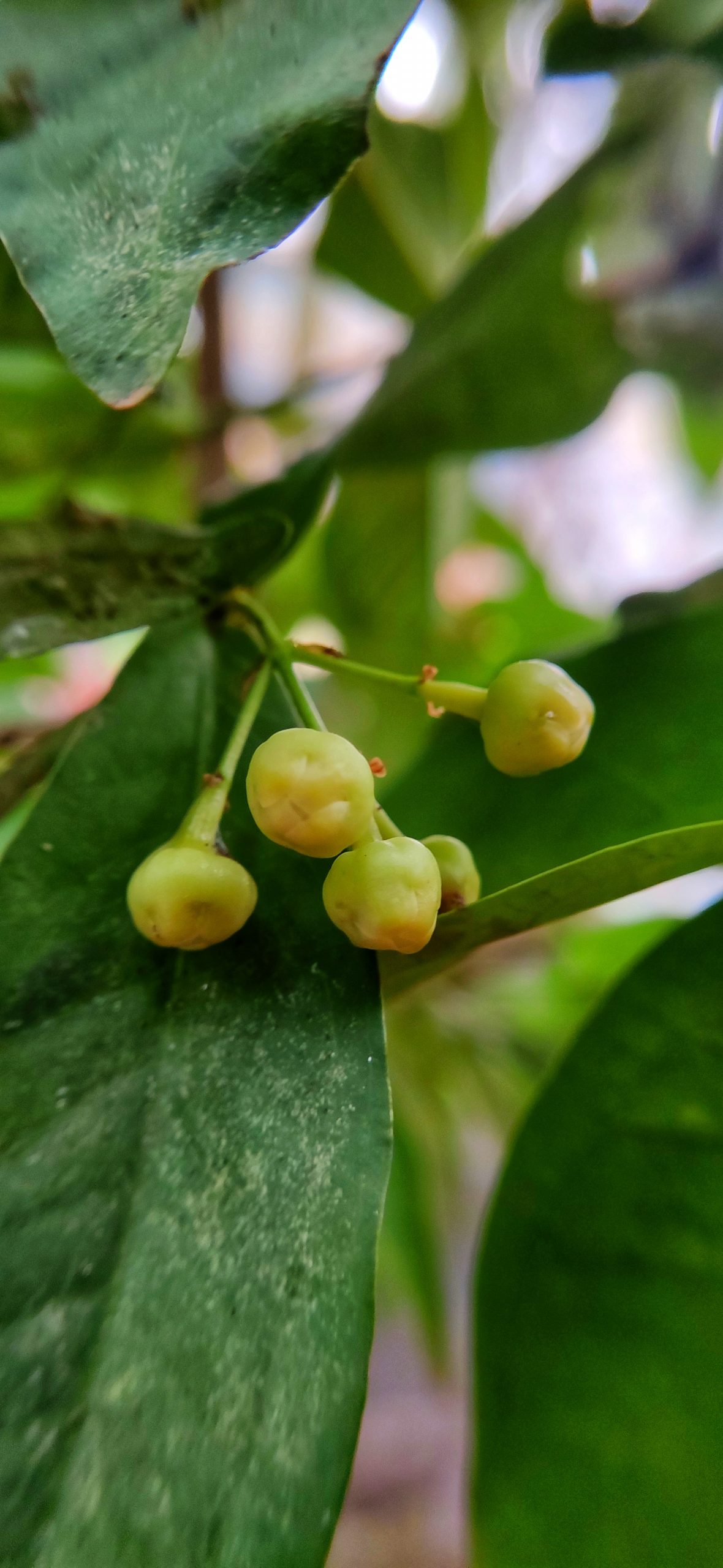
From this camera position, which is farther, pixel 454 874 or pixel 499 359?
pixel 499 359

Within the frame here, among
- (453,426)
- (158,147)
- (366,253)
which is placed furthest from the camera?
(366,253)

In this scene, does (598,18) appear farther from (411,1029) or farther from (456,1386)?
(456,1386)

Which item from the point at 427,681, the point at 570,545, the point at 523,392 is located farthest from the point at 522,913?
the point at 570,545

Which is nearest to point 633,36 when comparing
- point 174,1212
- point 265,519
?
point 265,519

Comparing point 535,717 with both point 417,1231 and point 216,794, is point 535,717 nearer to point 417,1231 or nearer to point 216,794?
point 216,794

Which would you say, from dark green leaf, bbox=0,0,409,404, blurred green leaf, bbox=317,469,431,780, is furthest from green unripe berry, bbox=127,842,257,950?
blurred green leaf, bbox=317,469,431,780
